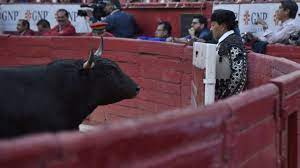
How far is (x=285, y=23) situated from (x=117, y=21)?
107 inches

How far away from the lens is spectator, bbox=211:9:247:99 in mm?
4844

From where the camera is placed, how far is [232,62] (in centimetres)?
486

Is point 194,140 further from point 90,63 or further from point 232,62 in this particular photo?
point 232,62

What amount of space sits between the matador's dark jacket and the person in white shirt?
144 centimetres

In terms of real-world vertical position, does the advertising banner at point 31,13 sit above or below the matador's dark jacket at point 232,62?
below

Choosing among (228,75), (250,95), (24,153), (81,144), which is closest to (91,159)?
(81,144)

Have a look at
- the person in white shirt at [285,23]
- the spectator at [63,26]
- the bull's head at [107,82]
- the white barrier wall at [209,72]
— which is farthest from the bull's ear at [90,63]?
the spectator at [63,26]

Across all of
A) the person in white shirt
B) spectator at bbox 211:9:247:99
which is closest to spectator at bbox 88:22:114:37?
the person in white shirt

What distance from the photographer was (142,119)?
5.78 feet

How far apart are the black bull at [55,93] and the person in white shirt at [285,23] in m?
2.15

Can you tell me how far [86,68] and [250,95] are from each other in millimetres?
2144

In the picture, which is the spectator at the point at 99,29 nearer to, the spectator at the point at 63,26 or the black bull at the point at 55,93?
the spectator at the point at 63,26

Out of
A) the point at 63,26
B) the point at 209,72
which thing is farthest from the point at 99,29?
the point at 209,72

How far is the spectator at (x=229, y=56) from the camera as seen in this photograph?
484cm
